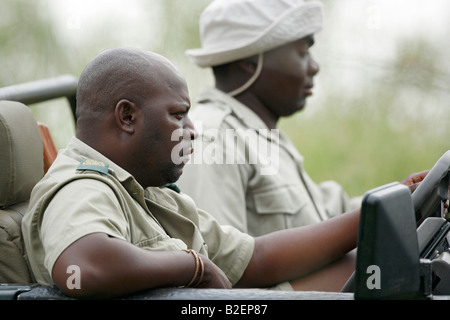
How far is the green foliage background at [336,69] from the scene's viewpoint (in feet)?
16.5

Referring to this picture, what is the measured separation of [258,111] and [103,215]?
69.8 inches

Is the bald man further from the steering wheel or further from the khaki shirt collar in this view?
the steering wheel

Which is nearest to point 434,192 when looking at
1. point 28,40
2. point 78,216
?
point 78,216

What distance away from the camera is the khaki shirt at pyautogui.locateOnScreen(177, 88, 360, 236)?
110 inches

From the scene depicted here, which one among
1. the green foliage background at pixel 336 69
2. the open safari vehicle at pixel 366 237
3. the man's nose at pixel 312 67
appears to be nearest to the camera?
the open safari vehicle at pixel 366 237

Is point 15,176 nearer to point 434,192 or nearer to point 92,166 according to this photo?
point 92,166

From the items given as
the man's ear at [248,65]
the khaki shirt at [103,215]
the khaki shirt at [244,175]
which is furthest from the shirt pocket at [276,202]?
the khaki shirt at [103,215]

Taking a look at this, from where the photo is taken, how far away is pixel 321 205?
10.3 ft

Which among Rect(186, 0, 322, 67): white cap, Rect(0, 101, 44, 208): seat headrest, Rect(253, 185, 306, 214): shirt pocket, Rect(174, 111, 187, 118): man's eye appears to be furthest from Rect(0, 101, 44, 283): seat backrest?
Rect(186, 0, 322, 67): white cap

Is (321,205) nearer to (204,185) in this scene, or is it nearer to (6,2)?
(204,185)

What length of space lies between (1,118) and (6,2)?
344 centimetres

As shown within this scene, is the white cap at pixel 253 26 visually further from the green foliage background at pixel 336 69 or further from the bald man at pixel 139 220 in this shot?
the green foliage background at pixel 336 69

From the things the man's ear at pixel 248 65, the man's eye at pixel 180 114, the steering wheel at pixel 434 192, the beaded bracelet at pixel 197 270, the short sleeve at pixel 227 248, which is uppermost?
the man's eye at pixel 180 114
